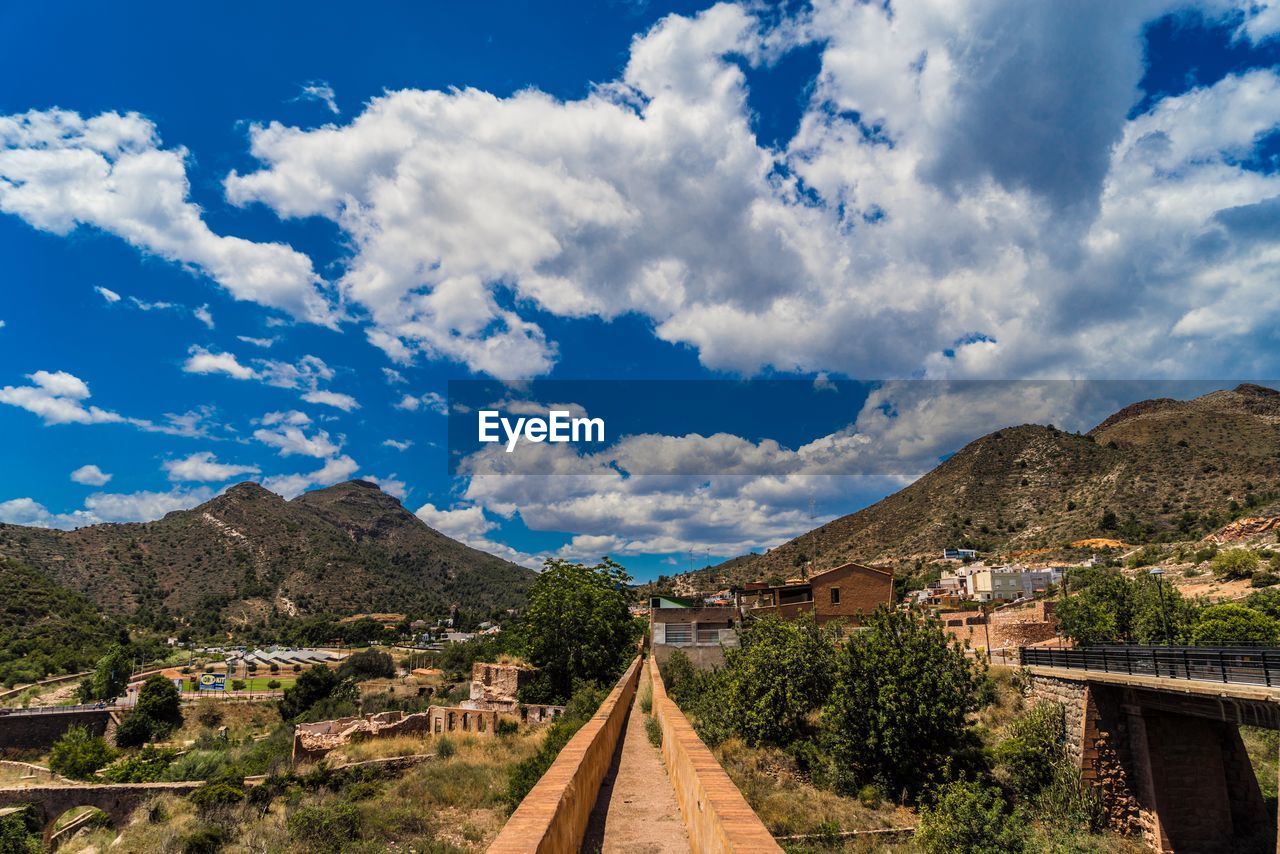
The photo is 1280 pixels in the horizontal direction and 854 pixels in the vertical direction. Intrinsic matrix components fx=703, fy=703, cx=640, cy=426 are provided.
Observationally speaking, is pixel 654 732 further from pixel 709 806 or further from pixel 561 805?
pixel 561 805

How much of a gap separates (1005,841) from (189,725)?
165 feet

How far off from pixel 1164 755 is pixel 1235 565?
31532 millimetres

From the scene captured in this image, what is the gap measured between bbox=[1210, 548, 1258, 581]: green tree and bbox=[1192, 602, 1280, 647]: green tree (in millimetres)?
17269

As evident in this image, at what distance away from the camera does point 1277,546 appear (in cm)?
4394

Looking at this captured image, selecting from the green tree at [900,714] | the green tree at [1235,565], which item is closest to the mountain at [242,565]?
the green tree at [900,714]

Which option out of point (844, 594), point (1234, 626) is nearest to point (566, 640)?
point (844, 594)

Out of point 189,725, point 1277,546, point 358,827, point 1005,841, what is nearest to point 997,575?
point 1277,546

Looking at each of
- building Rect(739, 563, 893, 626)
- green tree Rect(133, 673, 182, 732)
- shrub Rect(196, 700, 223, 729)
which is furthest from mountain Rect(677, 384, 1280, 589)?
green tree Rect(133, 673, 182, 732)

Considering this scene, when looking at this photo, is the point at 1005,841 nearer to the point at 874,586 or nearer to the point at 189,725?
the point at 874,586

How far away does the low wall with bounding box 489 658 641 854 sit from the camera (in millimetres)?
5246

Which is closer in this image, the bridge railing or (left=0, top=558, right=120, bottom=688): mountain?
the bridge railing

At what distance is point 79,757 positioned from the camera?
33750mm

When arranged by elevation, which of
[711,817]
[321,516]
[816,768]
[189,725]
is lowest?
[189,725]

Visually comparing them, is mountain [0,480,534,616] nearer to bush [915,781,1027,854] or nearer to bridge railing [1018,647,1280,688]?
bush [915,781,1027,854]
